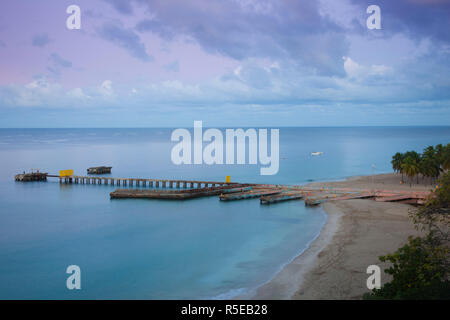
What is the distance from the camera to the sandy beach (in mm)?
23688

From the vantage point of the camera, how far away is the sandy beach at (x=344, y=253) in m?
23.7

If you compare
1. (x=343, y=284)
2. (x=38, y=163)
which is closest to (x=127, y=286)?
(x=343, y=284)

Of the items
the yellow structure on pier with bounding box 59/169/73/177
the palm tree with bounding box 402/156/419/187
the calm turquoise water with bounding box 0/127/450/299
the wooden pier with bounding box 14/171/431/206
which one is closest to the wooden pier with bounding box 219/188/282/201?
the wooden pier with bounding box 14/171/431/206

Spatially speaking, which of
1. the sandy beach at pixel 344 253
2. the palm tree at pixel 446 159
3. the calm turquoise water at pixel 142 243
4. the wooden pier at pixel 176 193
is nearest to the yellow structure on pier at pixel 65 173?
the calm turquoise water at pixel 142 243

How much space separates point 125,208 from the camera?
5603 centimetres

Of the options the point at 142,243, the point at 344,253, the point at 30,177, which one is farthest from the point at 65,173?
the point at 344,253

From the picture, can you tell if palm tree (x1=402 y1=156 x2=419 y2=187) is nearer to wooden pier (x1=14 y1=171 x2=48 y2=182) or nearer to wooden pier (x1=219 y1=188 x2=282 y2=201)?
wooden pier (x1=219 y1=188 x2=282 y2=201)

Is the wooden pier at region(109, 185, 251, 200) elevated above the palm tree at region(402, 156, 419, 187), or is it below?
below

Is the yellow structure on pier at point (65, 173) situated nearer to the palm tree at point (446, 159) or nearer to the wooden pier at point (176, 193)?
the wooden pier at point (176, 193)

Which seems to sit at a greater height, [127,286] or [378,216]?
[378,216]

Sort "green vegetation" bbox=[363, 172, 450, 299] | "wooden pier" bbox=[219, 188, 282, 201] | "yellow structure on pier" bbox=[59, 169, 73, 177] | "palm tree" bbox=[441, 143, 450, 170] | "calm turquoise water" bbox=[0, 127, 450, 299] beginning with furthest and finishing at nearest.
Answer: "yellow structure on pier" bbox=[59, 169, 73, 177]
"wooden pier" bbox=[219, 188, 282, 201]
"palm tree" bbox=[441, 143, 450, 170]
"calm turquoise water" bbox=[0, 127, 450, 299]
"green vegetation" bbox=[363, 172, 450, 299]

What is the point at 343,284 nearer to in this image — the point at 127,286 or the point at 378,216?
the point at 127,286

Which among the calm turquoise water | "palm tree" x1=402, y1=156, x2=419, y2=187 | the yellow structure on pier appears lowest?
the calm turquoise water
